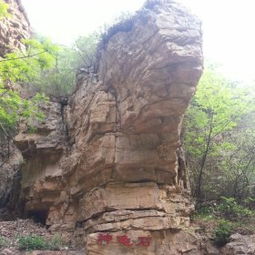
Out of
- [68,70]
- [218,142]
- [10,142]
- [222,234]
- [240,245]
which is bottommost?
[240,245]

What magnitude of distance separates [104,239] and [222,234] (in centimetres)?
291

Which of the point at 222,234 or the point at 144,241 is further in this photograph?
the point at 222,234

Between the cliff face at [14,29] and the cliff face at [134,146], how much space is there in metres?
6.63

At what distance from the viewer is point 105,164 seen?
802cm

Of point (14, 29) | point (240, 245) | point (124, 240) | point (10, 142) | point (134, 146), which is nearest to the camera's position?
point (124, 240)

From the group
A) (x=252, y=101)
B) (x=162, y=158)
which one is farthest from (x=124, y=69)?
(x=252, y=101)

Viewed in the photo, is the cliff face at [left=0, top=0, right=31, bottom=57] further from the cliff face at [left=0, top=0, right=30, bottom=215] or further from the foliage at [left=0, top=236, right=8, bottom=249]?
the foliage at [left=0, top=236, right=8, bottom=249]

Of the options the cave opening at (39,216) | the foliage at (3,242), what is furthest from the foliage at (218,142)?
the foliage at (3,242)

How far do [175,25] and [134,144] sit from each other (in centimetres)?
288

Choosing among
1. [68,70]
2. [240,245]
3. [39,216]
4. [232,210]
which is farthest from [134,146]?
[68,70]

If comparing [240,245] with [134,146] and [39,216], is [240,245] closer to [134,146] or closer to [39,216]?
[134,146]

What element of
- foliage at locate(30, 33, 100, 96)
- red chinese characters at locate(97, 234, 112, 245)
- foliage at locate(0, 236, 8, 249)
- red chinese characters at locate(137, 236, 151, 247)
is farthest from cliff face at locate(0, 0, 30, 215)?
red chinese characters at locate(137, 236, 151, 247)

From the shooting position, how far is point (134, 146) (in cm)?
800

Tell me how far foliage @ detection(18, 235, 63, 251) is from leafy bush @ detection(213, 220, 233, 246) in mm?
3818
